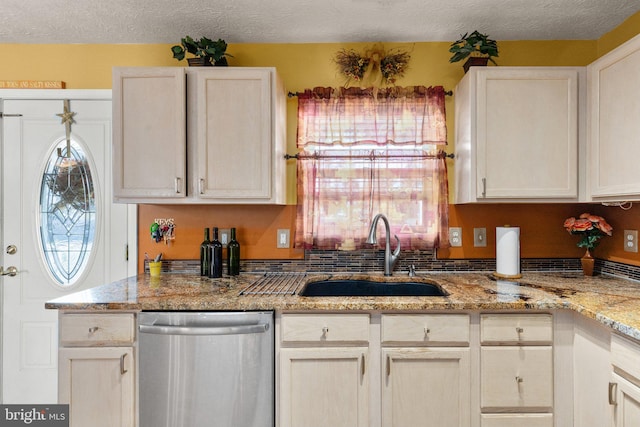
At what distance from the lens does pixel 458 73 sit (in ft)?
7.86

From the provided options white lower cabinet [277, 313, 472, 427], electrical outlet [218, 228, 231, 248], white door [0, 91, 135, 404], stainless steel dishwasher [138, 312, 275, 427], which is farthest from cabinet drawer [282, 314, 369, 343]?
white door [0, 91, 135, 404]

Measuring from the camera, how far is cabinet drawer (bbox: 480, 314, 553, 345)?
1.67 m

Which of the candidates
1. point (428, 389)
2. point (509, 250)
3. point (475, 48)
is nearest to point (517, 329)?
point (428, 389)

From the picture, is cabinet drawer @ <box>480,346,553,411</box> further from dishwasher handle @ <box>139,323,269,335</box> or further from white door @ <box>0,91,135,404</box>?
white door @ <box>0,91,135,404</box>

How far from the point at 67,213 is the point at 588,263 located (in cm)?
337

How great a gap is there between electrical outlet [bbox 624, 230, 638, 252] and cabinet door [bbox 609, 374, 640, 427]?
1005 millimetres

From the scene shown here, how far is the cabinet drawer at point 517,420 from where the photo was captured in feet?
5.46

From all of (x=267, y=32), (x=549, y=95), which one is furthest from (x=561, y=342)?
(x=267, y=32)

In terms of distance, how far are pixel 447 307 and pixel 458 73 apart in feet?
5.19

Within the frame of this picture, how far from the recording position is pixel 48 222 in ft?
8.00

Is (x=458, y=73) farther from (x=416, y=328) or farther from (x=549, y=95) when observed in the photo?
(x=416, y=328)

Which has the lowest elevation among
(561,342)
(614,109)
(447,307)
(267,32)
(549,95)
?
(561,342)

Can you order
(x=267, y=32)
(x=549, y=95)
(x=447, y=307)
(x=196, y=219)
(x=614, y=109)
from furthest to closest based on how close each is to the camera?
(x=196, y=219)
(x=267, y=32)
(x=549, y=95)
(x=614, y=109)
(x=447, y=307)

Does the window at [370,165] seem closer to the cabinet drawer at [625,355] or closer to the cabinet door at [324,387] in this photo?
the cabinet door at [324,387]
